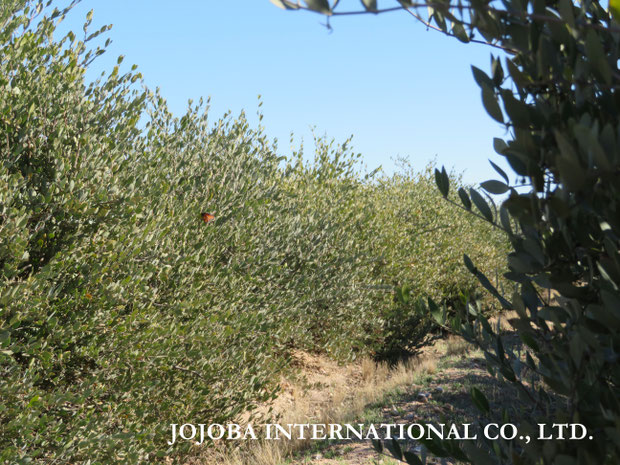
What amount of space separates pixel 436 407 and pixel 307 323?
3.76 meters

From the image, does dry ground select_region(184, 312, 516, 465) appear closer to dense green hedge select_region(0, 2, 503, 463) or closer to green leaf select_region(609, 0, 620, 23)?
dense green hedge select_region(0, 2, 503, 463)

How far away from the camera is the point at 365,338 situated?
41.3ft

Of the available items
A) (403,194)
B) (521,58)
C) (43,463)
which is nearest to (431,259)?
(403,194)

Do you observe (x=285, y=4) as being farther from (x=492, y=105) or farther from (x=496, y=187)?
(x=496, y=187)

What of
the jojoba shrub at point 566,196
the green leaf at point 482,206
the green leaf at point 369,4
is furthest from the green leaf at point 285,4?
the green leaf at point 482,206

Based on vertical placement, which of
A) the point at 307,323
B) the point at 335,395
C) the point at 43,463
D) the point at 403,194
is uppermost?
the point at 403,194

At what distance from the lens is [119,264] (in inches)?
229

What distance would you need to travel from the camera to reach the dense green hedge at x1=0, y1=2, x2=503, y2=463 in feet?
16.4

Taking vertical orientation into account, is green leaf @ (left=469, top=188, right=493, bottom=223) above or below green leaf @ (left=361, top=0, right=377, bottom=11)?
below

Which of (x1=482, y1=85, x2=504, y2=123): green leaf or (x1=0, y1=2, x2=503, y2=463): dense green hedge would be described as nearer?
(x1=482, y1=85, x2=504, y2=123): green leaf

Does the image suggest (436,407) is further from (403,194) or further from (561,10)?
(403,194)

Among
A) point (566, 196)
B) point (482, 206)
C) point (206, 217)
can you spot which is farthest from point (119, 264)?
point (566, 196)

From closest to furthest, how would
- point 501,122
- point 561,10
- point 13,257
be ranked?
1. point 561,10
2. point 501,122
3. point 13,257

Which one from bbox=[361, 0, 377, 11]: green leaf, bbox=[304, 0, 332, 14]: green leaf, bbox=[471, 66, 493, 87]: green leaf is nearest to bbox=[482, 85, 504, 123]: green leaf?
bbox=[471, 66, 493, 87]: green leaf
